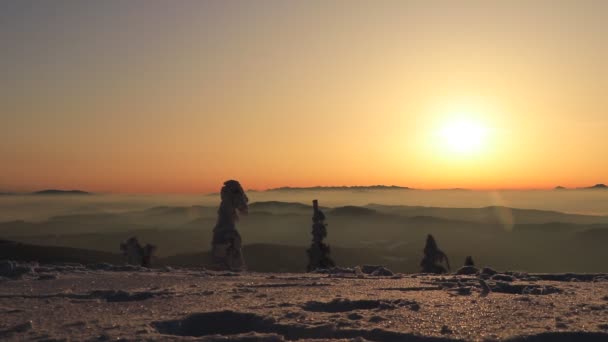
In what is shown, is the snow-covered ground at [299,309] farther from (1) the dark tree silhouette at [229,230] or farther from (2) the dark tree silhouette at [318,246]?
(2) the dark tree silhouette at [318,246]

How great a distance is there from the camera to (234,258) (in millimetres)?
A: 23906

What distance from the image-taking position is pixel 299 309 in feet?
25.6

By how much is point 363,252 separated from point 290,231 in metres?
65.0

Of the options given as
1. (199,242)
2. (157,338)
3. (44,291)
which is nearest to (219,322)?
(157,338)

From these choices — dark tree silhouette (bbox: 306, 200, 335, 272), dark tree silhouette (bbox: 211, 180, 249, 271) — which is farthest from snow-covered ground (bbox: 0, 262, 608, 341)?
dark tree silhouette (bbox: 306, 200, 335, 272)

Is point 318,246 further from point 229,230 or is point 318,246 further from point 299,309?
point 299,309

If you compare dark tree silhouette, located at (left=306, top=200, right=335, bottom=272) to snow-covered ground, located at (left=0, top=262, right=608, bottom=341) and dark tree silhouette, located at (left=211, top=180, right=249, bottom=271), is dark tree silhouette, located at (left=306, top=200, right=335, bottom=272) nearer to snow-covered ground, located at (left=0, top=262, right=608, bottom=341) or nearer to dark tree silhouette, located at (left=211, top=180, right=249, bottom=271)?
dark tree silhouette, located at (left=211, top=180, right=249, bottom=271)

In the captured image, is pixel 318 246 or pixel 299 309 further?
pixel 318 246

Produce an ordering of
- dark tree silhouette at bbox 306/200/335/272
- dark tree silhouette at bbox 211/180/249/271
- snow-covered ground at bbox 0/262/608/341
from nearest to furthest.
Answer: snow-covered ground at bbox 0/262/608/341 → dark tree silhouette at bbox 211/180/249/271 → dark tree silhouette at bbox 306/200/335/272

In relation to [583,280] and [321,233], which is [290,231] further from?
[583,280]

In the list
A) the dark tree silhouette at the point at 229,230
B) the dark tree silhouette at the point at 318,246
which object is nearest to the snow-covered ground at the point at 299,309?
the dark tree silhouette at the point at 229,230

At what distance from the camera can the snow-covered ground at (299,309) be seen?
245 inches

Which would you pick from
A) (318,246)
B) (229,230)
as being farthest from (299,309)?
(318,246)

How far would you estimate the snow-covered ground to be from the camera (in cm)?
622
